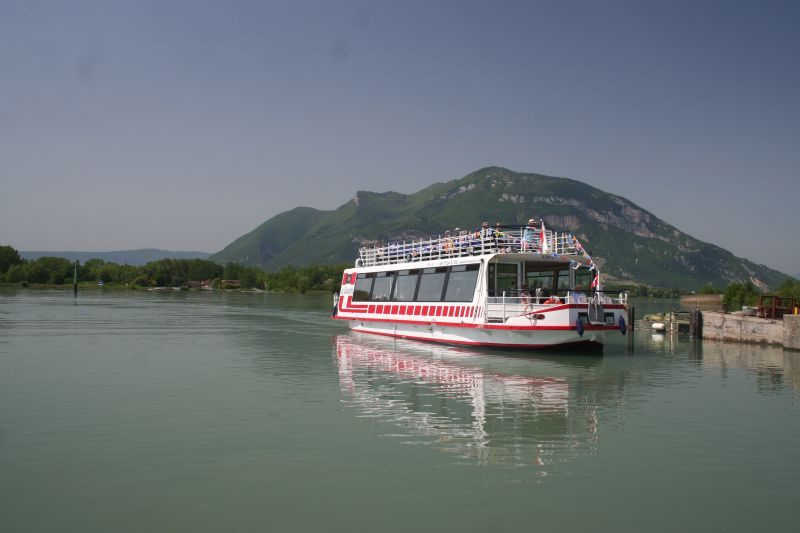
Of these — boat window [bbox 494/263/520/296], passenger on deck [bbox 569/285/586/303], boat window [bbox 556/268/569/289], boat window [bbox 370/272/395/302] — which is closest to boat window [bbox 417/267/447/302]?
boat window [bbox 370/272/395/302]

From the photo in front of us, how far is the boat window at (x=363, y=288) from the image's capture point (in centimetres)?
4206

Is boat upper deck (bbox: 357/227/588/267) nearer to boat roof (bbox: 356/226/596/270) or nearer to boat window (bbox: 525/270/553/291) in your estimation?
boat roof (bbox: 356/226/596/270)

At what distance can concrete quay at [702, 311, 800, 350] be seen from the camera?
33312 millimetres

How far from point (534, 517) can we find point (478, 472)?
2047 millimetres

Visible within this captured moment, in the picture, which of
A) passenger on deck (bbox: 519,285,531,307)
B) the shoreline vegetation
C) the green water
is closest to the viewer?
the green water

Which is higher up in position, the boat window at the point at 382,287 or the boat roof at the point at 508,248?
the boat roof at the point at 508,248

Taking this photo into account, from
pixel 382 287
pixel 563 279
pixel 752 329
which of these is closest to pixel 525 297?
pixel 563 279

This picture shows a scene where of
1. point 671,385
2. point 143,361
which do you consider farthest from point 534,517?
point 143,361

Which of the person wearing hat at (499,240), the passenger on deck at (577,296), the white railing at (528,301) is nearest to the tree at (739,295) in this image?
the white railing at (528,301)

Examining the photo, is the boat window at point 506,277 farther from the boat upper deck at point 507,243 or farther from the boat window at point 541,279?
the boat window at point 541,279

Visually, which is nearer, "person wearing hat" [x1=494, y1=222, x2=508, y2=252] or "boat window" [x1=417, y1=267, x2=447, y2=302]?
"person wearing hat" [x1=494, y1=222, x2=508, y2=252]

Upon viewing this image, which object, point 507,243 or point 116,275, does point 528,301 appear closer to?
point 507,243

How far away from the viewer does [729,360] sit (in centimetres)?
3020

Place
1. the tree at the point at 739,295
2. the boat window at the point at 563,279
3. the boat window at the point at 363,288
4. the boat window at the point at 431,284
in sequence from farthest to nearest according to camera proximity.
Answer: the tree at the point at 739,295, the boat window at the point at 363,288, the boat window at the point at 431,284, the boat window at the point at 563,279
